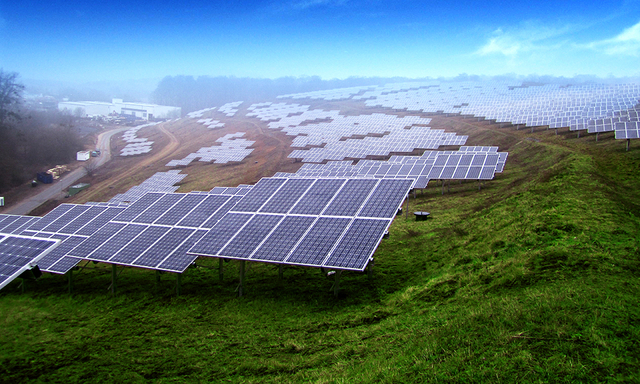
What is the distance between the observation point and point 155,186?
54875mm

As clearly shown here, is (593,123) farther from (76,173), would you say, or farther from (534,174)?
(76,173)

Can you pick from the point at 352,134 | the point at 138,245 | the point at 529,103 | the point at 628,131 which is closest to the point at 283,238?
the point at 138,245

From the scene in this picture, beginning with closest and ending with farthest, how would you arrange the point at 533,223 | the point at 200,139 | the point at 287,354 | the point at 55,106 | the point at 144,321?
the point at 287,354, the point at 144,321, the point at 533,223, the point at 200,139, the point at 55,106

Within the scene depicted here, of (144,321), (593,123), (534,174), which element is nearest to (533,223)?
(534,174)

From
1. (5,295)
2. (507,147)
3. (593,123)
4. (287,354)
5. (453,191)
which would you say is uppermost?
(593,123)

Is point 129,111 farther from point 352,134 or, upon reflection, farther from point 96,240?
point 96,240

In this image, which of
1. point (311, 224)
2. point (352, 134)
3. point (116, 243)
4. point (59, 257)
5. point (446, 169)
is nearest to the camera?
point (311, 224)

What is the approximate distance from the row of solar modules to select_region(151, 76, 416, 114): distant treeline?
14455 centimetres

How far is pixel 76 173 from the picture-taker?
67688 mm

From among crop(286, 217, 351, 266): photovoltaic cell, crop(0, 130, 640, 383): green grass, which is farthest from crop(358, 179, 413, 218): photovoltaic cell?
crop(0, 130, 640, 383): green grass

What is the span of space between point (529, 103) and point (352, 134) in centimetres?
4087

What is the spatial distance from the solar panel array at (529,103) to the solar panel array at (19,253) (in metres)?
48.9

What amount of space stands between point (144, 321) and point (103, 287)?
656 centimetres

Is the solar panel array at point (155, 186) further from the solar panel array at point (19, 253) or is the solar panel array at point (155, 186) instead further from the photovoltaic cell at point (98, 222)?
the solar panel array at point (19, 253)
